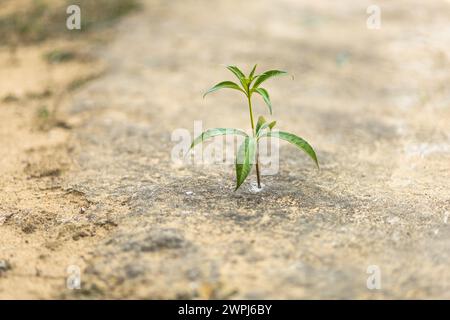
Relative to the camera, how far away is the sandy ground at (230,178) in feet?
6.44

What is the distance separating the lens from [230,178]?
2566 millimetres

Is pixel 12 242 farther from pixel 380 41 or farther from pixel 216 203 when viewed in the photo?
pixel 380 41

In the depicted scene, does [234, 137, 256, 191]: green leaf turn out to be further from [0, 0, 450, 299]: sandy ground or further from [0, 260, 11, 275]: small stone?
[0, 260, 11, 275]: small stone

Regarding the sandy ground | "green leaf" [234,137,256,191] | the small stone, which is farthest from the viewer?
"green leaf" [234,137,256,191]

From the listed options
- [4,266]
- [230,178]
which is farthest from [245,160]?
[4,266]

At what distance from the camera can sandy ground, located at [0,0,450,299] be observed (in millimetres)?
1962

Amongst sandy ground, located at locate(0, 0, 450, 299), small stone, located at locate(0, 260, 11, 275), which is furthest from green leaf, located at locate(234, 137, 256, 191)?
small stone, located at locate(0, 260, 11, 275)

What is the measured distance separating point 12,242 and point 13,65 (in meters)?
2.52

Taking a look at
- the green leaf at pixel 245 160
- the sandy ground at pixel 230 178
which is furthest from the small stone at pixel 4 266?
the green leaf at pixel 245 160

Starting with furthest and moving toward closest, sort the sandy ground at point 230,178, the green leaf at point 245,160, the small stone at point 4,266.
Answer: the green leaf at point 245,160
the small stone at point 4,266
the sandy ground at point 230,178

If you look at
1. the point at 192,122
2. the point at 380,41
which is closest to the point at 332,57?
the point at 380,41

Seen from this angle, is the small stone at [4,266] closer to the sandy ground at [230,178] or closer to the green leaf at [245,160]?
the sandy ground at [230,178]

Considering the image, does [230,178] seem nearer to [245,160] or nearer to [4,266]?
[245,160]
